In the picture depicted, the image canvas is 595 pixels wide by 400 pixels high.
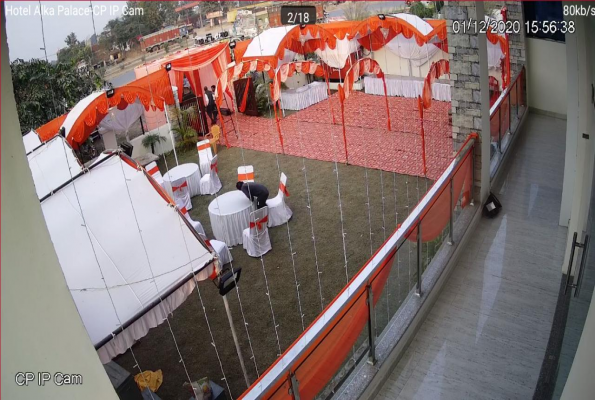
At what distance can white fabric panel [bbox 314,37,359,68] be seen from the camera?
42.1ft

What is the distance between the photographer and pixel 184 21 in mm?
3311

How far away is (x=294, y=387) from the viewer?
296 centimetres

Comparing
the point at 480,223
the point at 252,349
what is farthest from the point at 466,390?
the point at 480,223

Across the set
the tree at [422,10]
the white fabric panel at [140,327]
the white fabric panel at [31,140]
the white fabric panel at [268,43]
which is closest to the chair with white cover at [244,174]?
the white fabric panel at [140,327]

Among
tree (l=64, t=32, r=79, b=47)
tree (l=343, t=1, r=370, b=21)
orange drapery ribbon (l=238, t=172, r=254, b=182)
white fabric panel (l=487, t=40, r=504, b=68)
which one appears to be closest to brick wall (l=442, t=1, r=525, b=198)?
orange drapery ribbon (l=238, t=172, r=254, b=182)

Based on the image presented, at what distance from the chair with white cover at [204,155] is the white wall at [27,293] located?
6913mm

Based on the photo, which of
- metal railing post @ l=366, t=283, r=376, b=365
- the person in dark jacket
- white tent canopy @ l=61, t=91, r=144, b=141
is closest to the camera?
metal railing post @ l=366, t=283, r=376, b=365

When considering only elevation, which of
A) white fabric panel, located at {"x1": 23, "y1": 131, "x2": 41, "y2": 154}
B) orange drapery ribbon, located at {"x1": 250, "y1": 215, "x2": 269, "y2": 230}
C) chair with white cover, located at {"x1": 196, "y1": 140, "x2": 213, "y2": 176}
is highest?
white fabric panel, located at {"x1": 23, "y1": 131, "x2": 41, "y2": 154}

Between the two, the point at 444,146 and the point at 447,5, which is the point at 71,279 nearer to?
the point at 447,5

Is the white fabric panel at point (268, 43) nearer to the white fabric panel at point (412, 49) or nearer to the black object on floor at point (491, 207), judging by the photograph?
the white fabric panel at point (412, 49)

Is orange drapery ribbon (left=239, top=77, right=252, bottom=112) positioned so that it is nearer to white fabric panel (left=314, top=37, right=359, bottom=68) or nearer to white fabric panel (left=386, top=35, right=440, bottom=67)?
white fabric panel (left=314, top=37, right=359, bottom=68)

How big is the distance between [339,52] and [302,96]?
176cm

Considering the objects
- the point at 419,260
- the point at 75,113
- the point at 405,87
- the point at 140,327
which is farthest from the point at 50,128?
the point at 405,87

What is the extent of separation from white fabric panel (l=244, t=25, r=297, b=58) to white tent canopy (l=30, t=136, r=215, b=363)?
725 cm
